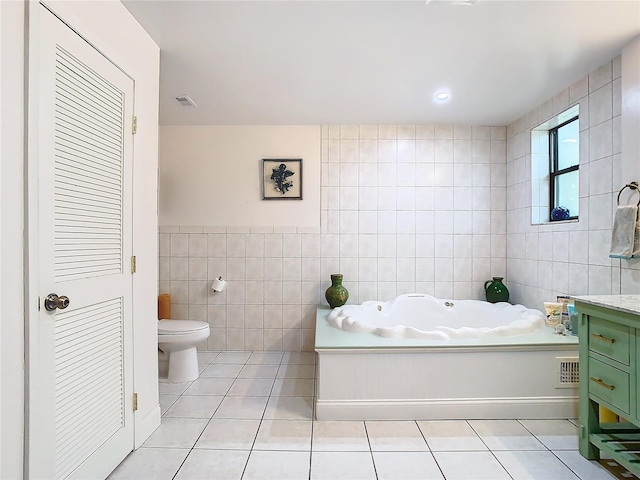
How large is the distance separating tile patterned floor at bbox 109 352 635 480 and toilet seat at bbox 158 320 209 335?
0.44 metres

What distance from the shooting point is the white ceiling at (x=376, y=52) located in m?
1.92

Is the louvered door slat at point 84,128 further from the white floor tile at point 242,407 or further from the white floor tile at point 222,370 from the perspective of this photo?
the white floor tile at point 222,370

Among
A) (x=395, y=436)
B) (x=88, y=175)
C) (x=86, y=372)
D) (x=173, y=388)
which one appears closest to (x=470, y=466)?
(x=395, y=436)

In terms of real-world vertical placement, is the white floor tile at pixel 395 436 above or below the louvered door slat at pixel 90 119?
below

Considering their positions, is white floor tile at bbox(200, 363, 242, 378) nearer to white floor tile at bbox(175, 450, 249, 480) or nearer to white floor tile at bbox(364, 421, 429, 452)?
white floor tile at bbox(175, 450, 249, 480)

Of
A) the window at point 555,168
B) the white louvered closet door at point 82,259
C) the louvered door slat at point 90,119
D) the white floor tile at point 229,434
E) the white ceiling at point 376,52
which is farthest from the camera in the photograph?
the window at point 555,168

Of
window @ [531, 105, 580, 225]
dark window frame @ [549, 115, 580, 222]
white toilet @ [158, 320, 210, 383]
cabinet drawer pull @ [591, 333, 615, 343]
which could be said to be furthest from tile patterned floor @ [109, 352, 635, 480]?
dark window frame @ [549, 115, 580, 222]

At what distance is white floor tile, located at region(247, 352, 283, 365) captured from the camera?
3.43 metres

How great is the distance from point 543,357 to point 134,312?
2352 mm

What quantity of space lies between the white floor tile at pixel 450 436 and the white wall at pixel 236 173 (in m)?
2.08

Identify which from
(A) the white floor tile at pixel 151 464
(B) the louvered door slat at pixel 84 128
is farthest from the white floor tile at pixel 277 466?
(B) the louvered door slat at pixel 84 128

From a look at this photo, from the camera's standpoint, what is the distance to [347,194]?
3.78 meters

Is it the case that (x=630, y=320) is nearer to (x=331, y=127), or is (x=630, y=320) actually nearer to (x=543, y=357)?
(x=543, y=357)

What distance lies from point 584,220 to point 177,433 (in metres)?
2.95
